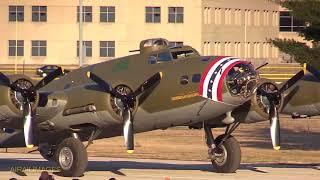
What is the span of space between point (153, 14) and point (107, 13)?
20.3 ft

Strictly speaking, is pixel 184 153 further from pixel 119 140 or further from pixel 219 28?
pixel 219 28

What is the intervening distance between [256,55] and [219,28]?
40.5 ft

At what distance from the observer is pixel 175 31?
5113 inches

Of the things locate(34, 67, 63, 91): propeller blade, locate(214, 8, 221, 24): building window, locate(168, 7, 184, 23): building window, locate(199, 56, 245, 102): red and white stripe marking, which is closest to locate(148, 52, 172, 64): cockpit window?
locate(199, 56, 245, 102): red and white stripe marking

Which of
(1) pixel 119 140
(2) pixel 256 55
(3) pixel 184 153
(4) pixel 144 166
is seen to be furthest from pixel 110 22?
(4) pixel 144 166

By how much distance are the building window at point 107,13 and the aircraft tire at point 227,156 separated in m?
95.3

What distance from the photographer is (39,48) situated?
133375mm

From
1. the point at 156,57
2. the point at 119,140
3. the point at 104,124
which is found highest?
the point at 156,57

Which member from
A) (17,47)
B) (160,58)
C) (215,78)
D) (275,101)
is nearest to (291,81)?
(275,101)

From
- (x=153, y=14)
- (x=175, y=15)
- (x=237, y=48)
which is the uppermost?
(x=153, y=14)

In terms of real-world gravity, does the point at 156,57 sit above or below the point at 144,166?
above

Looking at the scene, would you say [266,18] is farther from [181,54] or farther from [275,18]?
[181,54]

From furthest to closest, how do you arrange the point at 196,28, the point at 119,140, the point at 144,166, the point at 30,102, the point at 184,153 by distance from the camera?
the point at 196,28, the point at 119,140, the point at 184,153, the point at 144,166, the point at 30,102

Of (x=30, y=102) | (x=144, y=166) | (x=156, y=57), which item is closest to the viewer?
(x=30, y=102)
